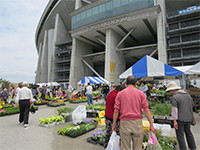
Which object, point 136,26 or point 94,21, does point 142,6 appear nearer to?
point 136,26

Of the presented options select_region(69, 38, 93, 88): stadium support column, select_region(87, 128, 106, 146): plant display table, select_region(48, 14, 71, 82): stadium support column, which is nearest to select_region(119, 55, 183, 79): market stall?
select_region(87, 128, 106, 146): plant display table

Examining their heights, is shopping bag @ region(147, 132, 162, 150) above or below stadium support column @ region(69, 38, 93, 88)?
below

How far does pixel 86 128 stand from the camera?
16.7 feet

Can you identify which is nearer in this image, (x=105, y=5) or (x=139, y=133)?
(x=139, y=133)

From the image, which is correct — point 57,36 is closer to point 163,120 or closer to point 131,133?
point 163,120

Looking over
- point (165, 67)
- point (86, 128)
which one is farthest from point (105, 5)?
point (86, 128)

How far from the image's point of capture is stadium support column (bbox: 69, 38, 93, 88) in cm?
3245

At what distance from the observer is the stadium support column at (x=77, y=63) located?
32.5m

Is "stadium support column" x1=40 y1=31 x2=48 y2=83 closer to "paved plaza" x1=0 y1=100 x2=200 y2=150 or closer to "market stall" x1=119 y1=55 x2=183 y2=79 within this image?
"paved plaza" x1=0 y1=100 x2=200 y2=150

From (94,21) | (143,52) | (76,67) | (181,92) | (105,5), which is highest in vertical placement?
(105,5)

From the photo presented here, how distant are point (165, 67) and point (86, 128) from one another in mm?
5235

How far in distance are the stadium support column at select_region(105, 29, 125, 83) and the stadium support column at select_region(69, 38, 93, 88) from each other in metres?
9.82

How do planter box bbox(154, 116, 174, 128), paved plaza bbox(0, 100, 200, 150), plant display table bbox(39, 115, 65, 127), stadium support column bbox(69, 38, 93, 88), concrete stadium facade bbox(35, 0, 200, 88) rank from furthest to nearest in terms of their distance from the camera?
stadium support column bbox(69, 38, 93, 88)
concrete stadium facade bbox(35, 0, 200, 88)
plant display table bbox(39, 115, 65, 127)
planter box bbox(154, 116, 174, 128)
paved plaza bbox(0, 100, 200, 150)

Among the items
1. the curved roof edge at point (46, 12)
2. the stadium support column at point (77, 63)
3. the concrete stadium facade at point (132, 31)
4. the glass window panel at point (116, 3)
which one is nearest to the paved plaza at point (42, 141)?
the concrete stadium facade at point (132, 31)
